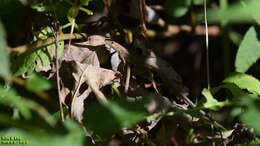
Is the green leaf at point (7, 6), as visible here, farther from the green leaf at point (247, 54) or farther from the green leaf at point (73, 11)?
the green leaf at point (247, 54)

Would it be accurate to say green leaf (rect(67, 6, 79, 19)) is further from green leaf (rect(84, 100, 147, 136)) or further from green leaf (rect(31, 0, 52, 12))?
green leaf (rect(84, 100, 147, 136))

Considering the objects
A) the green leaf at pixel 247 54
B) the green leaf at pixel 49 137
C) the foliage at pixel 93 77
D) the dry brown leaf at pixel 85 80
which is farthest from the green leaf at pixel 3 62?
the green leaf at pixel 247 54

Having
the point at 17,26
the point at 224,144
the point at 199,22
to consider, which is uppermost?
the point at 17,26

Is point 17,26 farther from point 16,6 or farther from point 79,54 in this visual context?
point 79,54

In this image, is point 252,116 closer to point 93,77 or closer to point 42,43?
point 93,77

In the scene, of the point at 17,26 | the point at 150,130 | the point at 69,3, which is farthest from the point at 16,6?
the point at 150,130
